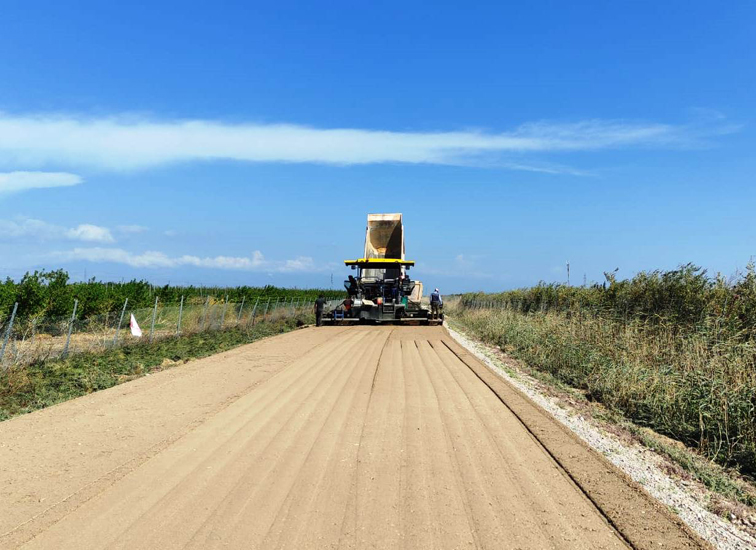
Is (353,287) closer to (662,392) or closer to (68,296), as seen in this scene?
(68,296)

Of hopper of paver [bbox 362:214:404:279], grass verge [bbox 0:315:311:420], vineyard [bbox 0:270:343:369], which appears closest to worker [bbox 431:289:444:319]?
hopper of paver [bbox 362:214:404:279]

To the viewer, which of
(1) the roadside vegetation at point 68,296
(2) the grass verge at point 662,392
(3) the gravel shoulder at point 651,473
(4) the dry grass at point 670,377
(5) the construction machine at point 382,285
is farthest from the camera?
(5) the construction machine at point 382,285

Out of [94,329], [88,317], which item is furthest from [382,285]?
[94,329]

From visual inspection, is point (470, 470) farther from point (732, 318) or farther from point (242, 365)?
point (242, 365)

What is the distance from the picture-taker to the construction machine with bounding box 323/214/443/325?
2845 centimetres

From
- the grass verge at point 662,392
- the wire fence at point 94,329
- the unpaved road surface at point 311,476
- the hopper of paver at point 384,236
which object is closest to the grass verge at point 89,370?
the wire fence at point 94,329

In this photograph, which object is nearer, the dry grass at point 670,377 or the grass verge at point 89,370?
the dry grass at point 670,377

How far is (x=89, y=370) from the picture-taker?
12734 mm

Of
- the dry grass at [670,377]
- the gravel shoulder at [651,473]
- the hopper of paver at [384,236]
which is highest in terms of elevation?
the hopper of paver at [384,236]

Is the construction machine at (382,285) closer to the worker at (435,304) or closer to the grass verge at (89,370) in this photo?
the worker at (435,304)

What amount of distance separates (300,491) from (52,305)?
20476 millimetres

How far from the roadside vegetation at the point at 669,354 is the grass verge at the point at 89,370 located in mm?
9965

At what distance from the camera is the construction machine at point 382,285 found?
28.5 meters

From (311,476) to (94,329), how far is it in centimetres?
1257
